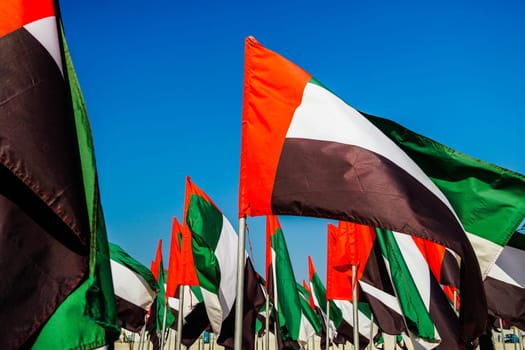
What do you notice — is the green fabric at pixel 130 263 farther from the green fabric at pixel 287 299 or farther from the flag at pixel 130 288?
the green fabric at pixel 287 299

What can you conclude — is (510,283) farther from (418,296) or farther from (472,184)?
(472,184)

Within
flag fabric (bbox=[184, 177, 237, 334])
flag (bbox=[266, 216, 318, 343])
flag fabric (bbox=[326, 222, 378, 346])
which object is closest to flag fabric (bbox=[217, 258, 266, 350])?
flag fabric (bbox=[184, 177, 237, 334])

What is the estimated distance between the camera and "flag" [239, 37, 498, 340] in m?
4.88

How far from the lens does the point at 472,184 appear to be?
6.03m

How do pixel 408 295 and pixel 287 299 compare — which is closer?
pixel 408 295

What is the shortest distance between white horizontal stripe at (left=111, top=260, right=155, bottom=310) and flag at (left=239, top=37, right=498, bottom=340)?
10169 millimetres

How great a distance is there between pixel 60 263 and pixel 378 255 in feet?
22.1

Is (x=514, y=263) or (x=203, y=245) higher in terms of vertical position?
(x=203, y=245)

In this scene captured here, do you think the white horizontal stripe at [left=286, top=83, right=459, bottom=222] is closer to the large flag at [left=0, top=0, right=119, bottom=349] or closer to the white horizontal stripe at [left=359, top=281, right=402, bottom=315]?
the large flag at [left=0, top=0, right=119, bottom=349]

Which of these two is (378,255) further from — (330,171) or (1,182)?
(1,182)

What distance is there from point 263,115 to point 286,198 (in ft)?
3.18

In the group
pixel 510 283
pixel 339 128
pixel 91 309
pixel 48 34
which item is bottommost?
pixel 91 309

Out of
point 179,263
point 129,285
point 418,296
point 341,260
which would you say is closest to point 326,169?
point 418,296

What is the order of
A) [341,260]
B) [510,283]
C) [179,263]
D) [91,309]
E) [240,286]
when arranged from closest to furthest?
[91,309]
[240,286]
[341,260]
[510,283]
[179,263]
